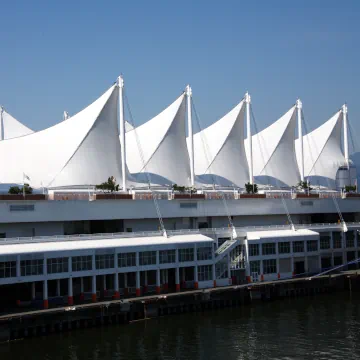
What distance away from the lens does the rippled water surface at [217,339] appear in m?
40.2

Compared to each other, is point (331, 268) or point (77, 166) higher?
point (77, 166)

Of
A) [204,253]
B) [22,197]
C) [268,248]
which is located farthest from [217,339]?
[22,197]

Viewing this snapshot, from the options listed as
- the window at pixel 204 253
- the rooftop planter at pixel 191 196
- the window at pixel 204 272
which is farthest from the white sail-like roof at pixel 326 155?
the window at pixel 204 272

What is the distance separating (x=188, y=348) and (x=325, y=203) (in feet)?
129

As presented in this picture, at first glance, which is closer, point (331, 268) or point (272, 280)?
→ point (272, 280)

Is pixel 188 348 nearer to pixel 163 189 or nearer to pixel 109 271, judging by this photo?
pixel 109 271

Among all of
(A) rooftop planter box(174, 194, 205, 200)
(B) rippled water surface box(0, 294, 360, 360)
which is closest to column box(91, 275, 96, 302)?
(B) rippled water surface box(0, 294, 360, 360)

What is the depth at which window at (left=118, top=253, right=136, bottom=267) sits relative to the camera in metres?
51.9

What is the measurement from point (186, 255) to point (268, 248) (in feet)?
30.6

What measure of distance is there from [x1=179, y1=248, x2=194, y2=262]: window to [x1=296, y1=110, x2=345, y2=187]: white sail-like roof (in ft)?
132

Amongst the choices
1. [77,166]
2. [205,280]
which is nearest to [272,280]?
[205,280]

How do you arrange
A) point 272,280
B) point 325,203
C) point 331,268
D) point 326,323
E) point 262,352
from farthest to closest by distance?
1. point 325,203
2. point 331,268
3. point 272,280
4. point 326,323
5. point 262,352

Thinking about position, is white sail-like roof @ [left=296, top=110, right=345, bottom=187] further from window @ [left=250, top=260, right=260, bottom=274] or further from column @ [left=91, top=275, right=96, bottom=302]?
column @ [left=91, top=275, right=96, bottom=302]

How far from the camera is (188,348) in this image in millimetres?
41625
